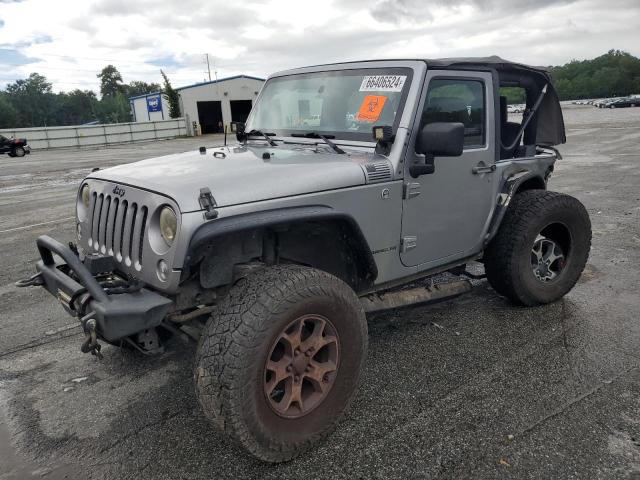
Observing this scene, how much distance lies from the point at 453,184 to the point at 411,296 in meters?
0.82

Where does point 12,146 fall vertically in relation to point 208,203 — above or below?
below

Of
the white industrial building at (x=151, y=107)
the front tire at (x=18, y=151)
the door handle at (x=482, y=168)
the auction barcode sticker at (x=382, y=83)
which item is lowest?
the front tire at (x=18, y=151)

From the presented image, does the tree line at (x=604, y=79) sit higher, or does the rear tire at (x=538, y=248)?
the tree line at (x=604, y=79)

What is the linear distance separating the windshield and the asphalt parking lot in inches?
62.7

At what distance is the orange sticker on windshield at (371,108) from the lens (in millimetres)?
3275

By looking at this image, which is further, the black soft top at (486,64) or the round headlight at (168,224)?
the black soft top at (486,64)

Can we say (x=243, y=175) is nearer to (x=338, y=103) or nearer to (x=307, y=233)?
(x=307, y=233)

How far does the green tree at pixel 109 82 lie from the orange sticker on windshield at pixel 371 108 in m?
135

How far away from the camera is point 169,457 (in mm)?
2609

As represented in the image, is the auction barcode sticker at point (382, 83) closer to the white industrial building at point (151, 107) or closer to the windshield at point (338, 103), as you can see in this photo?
the windshield at point (338, 103)

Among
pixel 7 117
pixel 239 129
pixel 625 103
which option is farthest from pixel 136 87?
pixel 239 129

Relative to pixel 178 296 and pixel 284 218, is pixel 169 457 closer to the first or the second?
pixel 178 296

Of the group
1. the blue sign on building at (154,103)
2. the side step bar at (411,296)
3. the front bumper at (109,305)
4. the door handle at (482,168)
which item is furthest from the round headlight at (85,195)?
the blue sign on building at (154,103)

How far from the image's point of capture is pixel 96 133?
37656 mm
